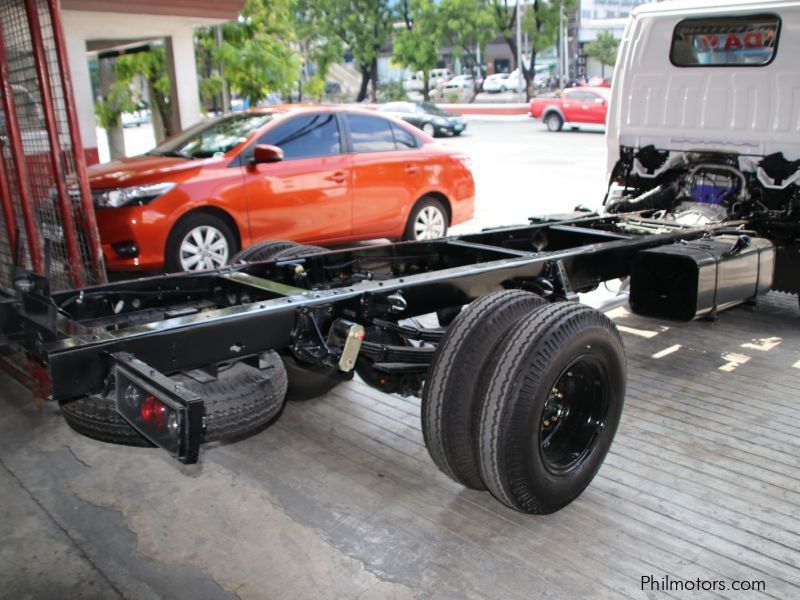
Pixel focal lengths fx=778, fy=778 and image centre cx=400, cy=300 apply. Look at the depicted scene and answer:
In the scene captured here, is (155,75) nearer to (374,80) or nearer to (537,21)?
(374,80)

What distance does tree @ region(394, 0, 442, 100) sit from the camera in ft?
139

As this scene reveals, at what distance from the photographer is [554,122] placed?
1129 inches

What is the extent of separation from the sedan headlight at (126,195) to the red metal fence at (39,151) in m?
1.91

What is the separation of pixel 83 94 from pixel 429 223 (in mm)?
5862

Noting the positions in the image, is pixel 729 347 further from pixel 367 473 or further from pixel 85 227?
pixel 85 227

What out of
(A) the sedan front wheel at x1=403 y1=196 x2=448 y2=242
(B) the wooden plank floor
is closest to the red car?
(A) the sedan front wheel at x1=403 y1=196 x2=448 y2=242

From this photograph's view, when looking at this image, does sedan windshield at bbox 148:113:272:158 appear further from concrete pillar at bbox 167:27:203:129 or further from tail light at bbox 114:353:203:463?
tail light at bbox 114:353:203:463

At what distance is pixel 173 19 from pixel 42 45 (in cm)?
715

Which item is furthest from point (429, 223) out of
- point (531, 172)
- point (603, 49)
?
point (603, 49)

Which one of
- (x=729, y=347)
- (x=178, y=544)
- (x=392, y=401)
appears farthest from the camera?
(x=729, y=347)

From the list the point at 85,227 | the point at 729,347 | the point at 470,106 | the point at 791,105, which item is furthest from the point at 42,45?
the point at 470,106

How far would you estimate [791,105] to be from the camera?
20.3 ft

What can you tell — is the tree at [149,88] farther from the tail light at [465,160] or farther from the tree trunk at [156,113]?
the tail light at [465,160]

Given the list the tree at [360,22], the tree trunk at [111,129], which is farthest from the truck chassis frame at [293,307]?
the tree at [360,22]
